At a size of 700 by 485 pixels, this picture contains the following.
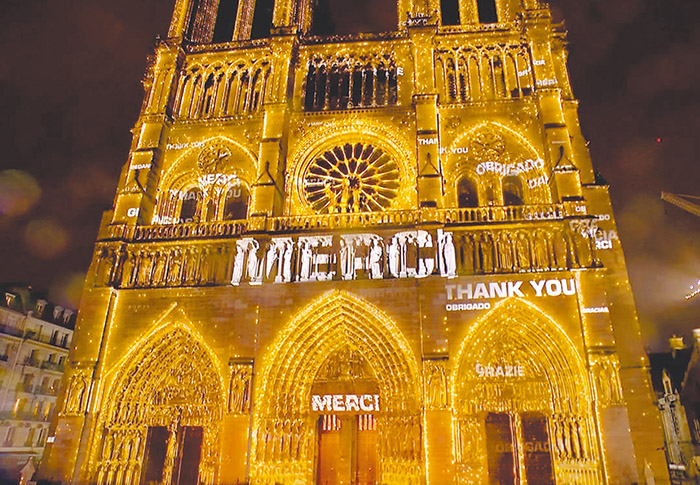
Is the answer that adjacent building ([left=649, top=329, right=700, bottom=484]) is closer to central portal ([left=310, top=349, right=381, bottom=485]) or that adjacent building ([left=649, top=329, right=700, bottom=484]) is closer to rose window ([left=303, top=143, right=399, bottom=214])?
central portal ([left=310, top=349, right=381, bottom=485])

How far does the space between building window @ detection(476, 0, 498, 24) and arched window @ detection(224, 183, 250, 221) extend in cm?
1225

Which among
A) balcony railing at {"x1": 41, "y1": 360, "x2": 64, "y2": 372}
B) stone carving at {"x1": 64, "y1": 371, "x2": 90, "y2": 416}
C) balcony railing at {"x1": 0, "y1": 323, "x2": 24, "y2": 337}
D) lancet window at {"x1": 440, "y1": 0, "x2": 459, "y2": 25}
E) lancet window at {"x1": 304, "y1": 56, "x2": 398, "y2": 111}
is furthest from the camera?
balcony railing at {"x1": 41, "y1": 360, "x2": 64, "y2": 372}

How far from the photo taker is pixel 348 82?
67.1 ft

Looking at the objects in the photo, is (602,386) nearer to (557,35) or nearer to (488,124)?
(488,124)

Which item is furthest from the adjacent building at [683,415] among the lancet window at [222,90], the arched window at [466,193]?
the lancet window at [222,90]

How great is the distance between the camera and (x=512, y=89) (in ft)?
62.2

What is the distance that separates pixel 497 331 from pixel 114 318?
12279 millimetres

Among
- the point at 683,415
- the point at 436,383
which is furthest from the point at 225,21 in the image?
the point at 683,415

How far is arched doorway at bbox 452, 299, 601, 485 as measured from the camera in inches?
551

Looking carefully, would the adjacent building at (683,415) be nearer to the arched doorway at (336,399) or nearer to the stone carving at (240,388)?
the arched doorway at (336,399)

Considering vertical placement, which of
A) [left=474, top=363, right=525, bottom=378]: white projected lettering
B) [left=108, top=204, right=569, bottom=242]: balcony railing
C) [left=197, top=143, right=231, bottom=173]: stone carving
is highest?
[left=197, top=143, right=231, bottom=173]: stone carving

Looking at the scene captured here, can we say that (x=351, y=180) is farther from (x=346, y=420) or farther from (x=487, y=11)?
(x=487, y=11)

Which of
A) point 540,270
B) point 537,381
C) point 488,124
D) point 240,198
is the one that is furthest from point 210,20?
point 537,381

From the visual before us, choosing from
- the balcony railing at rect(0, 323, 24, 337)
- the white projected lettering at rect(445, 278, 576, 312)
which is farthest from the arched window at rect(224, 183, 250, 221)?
the balcony railing at rect(0, 323, 24, 337)
